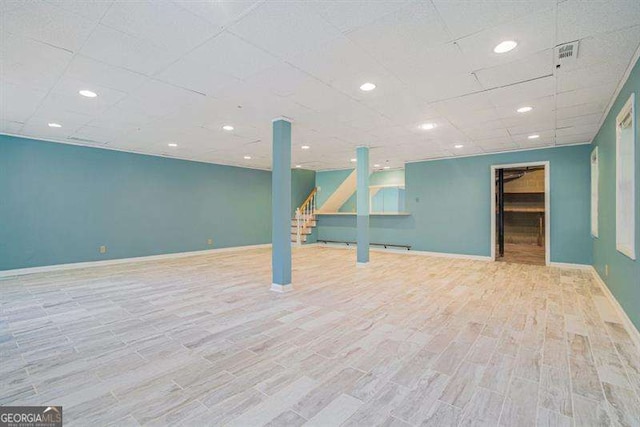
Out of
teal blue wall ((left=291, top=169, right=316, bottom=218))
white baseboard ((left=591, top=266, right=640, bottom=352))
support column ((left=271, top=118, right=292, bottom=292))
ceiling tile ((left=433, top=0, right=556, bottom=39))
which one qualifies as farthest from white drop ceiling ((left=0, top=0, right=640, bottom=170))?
teal blue wall ((left=291, top=169, right=316, bottom=218))

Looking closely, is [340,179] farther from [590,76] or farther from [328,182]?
[590,76]

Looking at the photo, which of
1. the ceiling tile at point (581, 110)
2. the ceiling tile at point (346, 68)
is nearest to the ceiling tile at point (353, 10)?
the ceiling tile at point (346, 68)

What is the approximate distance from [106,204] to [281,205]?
503 centimetres

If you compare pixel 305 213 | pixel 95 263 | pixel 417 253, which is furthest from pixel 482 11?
pixel 305 213

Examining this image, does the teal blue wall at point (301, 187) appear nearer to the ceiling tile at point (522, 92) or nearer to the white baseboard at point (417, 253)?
the white baseboard at point (417, 253)

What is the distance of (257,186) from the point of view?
1021cm

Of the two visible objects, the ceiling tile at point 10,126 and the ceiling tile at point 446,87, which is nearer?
the ceiling tile at point 446,87

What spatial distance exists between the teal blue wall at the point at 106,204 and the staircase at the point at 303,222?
185 cm

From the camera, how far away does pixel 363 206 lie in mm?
6809

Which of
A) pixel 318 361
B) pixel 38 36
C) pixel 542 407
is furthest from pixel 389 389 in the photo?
pixel 38 36

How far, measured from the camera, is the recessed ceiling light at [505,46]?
2582 mm

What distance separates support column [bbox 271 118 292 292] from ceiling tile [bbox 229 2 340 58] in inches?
81.4

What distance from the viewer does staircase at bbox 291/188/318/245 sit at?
34.5ft

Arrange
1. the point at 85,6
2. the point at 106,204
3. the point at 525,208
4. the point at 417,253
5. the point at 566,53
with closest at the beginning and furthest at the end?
the point at 85,6, the point at 566,53, the point at 106,204, the point at 417,253, the point at 525,208
